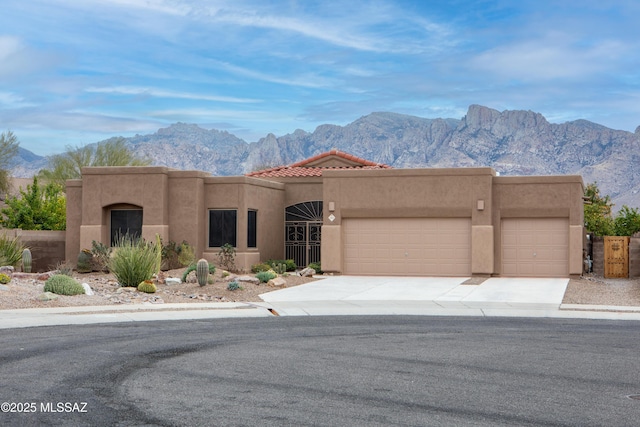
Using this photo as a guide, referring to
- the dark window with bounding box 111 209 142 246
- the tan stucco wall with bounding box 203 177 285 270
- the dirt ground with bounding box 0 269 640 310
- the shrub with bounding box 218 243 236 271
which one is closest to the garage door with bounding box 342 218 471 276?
the tan stucco wall with bounding box 203 177 285 270

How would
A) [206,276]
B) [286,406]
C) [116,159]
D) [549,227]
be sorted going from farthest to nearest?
[116,159], [549,227], [206,276], [286,406]

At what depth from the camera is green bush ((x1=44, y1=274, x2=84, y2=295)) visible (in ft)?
75.0

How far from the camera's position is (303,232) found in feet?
123

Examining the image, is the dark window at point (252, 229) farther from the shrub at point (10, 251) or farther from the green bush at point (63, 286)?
the green bush at point (63, 286)

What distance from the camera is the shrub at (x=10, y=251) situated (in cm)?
3100

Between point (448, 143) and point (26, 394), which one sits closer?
point (26, 394)

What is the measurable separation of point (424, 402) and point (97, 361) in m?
5.18

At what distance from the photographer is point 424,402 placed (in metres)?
9.87

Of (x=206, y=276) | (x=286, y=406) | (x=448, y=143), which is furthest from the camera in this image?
(x=448, y=143)

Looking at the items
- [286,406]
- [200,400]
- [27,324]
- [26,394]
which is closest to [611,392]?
Result: [286,406]

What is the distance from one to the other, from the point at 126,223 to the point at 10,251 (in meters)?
4.82

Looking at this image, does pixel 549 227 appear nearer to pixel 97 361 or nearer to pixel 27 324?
pixel 27 324

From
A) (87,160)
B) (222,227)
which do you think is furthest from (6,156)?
(222,227)

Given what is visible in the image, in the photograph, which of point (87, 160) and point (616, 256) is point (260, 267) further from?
point (87, 160)
